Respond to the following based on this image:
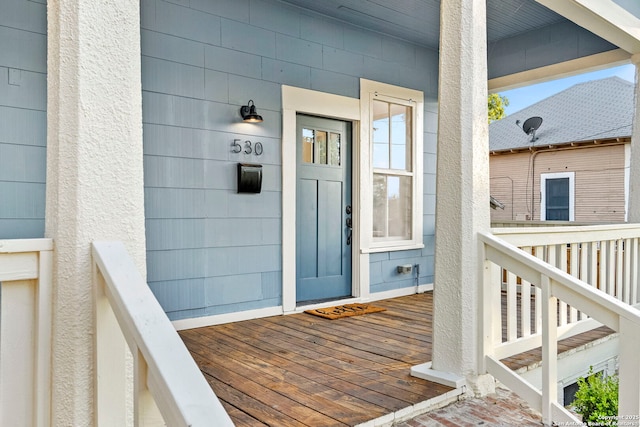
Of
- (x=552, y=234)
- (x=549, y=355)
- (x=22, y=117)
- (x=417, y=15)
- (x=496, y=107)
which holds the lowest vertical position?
(x=549, y=355)

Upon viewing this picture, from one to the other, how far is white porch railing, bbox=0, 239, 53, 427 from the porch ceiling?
3.56 meters

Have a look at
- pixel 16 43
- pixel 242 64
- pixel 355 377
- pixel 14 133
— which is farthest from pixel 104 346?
pixel 242 64

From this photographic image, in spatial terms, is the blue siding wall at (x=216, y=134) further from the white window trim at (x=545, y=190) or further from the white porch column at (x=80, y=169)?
the white window trim at (x=545, y=190)

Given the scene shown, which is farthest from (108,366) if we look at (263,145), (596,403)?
(263,145)

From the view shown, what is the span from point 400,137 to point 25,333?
4.49 m

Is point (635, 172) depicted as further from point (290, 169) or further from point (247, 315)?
A: point (247, 315)

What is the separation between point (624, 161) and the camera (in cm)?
907

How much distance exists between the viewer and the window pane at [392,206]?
4.99 metres

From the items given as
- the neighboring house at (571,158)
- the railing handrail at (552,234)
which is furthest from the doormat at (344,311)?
the neighboring house at (571,158)

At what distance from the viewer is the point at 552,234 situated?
9.30 feet

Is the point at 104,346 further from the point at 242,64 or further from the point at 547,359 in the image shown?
the point at 242,64

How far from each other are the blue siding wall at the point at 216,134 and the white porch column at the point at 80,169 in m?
2.20

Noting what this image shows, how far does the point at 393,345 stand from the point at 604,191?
8325 mm

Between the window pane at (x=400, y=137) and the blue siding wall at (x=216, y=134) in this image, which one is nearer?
the blue siding wall at (x=216, y=134)
